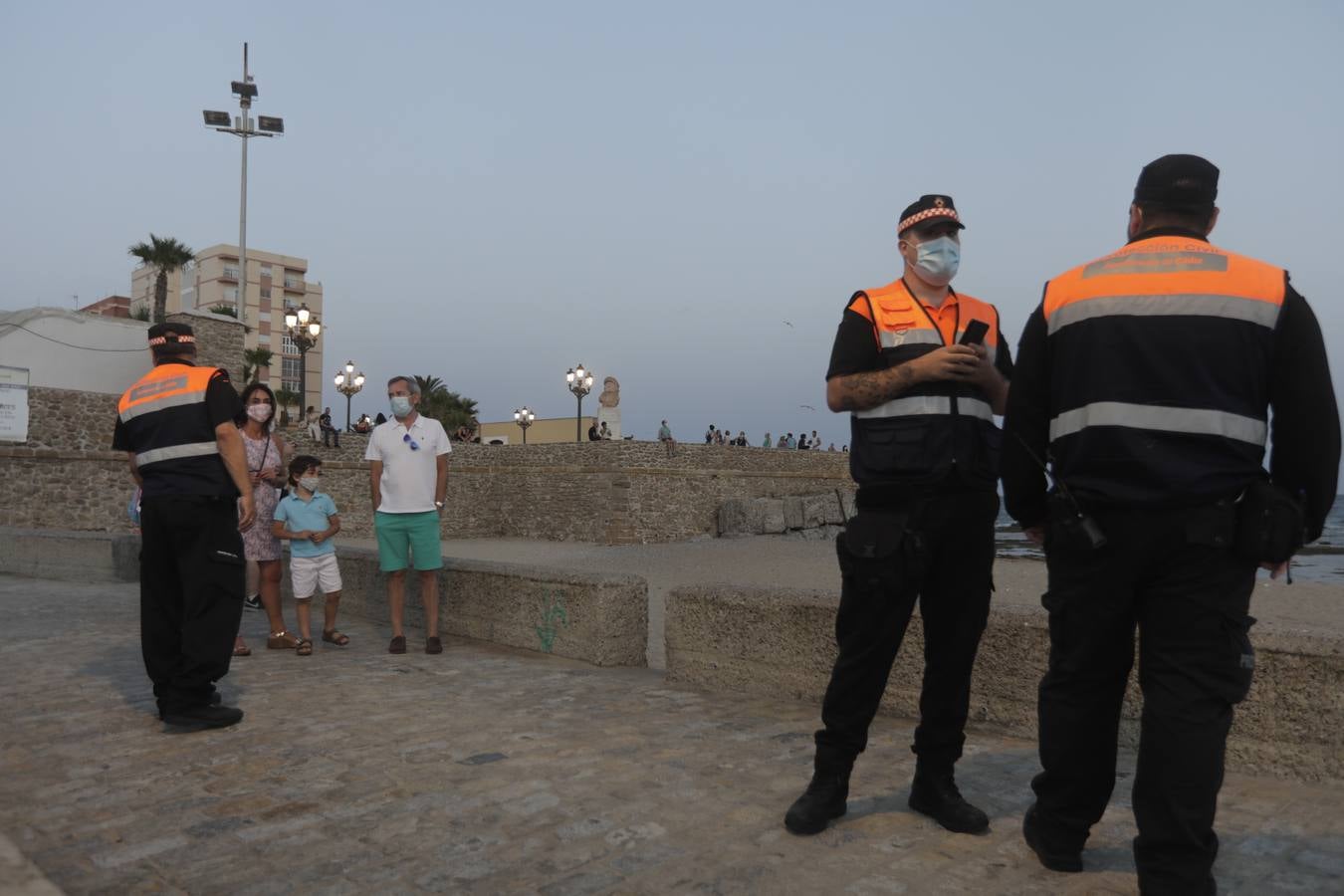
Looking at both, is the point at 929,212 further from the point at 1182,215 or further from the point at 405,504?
the point at 405,504

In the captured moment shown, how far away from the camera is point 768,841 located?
2803mm

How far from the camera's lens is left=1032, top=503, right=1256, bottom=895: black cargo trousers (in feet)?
7.33

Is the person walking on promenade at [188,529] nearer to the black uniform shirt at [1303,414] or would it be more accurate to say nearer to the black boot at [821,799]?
the black boot at [821,799]

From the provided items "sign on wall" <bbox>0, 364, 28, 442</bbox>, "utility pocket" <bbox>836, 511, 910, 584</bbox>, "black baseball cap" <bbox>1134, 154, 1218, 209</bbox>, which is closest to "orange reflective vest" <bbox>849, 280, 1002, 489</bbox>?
"utility pocket" <bbox>836, 511, 910, 584</bbox>

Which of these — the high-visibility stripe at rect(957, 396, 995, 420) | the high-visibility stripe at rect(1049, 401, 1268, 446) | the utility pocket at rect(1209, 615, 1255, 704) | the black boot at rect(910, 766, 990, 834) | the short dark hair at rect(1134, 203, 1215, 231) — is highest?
the short dark hair at rect(1134, 203, 1215, 231)

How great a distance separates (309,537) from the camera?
6465 mm

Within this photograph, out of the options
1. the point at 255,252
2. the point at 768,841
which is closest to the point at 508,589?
the point at 768,841

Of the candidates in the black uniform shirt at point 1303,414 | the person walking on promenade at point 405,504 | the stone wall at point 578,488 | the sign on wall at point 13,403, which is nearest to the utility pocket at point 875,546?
the black uniform shirt at point 1303,414

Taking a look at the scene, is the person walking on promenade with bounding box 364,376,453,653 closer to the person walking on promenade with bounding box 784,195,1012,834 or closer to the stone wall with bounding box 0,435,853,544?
the person walking on promenade with bounding box 784,195,1012,834

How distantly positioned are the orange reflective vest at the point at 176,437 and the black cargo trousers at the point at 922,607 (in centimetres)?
288

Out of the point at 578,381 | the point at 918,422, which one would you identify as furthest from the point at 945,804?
the point at 578,381

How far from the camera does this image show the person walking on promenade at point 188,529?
416 cm

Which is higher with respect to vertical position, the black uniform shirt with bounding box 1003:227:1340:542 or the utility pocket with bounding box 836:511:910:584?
the black uniform shirt with bounding box 1003:227:1340:542

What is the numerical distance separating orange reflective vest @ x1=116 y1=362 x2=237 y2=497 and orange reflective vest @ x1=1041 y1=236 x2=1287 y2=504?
3592mm
